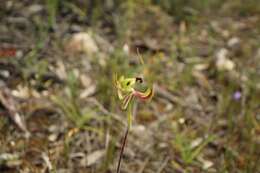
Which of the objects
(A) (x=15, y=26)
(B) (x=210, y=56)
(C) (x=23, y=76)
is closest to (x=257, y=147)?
(B) (x=210, y=56)

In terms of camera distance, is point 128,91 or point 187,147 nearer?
point 128,91

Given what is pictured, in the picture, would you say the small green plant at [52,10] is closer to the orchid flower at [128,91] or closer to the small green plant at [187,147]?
the small green plant at [187,147]

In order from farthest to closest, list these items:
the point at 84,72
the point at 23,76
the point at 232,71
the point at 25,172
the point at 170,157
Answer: the point at 232,71 → the point at 84,72 → the point at 23,76 → the point at 170,157 → the point at 25,172

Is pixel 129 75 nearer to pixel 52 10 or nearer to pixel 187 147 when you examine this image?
pixel 187 147

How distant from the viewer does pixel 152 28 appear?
132 inches

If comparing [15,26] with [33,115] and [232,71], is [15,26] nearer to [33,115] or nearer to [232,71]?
[33,115]

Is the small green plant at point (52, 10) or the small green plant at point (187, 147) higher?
the small green plant at point (52, 10)

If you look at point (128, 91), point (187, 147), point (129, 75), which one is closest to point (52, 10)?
point (129, 75)

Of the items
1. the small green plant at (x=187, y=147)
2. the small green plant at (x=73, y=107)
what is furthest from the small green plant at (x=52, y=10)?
the small green plant at (x=187, y=147)

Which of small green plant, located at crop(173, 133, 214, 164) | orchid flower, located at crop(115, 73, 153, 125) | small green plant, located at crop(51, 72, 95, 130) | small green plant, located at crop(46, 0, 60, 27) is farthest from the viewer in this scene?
small green plant, located at crop(46, 0, 60, 27)

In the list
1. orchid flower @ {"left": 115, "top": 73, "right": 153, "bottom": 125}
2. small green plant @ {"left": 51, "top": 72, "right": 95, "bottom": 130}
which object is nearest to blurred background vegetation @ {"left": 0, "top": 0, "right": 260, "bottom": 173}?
small green plant @ {"left": 51, "top": 72, "right": 95, "bottom": 130}

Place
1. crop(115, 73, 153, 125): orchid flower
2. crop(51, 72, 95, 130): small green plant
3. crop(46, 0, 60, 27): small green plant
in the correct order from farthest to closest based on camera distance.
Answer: crop(46, 0, 60, 27): small green plant, crop(51, 72, 95, 130): small green plant, crop(115, 73, 153, 125): orchid flower

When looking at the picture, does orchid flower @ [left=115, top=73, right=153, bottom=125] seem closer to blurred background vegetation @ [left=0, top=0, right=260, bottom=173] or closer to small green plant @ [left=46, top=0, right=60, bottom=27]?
blurred background vegetation @ [left=0, top=0, right=260, bottom=173]

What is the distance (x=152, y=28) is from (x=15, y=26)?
1.08m
